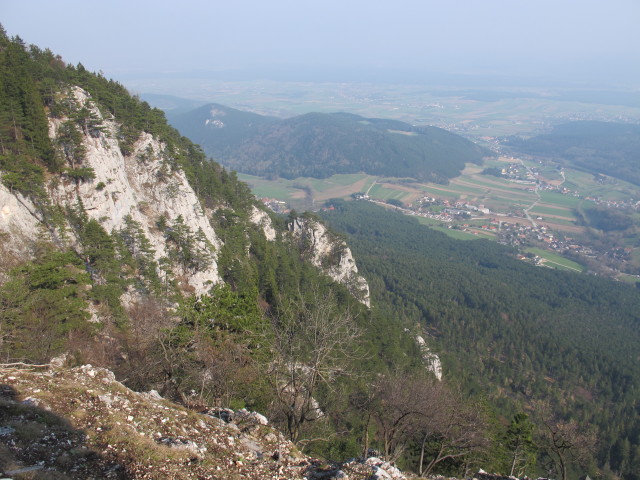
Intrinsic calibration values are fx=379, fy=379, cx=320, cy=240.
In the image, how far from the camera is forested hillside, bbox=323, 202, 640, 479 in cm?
5250

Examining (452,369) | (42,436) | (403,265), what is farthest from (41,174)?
(403,265)

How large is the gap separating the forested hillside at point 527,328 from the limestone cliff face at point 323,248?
10.6m

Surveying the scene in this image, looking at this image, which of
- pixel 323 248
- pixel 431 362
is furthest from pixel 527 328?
pixel 323 248

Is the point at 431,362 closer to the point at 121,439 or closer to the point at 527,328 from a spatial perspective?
the point at 527,328

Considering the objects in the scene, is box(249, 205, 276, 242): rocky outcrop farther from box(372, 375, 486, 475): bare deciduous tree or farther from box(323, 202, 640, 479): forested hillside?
box(372, 375, 486, 475): bare deciduous tree

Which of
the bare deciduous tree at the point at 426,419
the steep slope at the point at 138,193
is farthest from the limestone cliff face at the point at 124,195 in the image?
the bare deciduous tree at the point at 426,419

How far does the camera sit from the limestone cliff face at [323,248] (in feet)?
197

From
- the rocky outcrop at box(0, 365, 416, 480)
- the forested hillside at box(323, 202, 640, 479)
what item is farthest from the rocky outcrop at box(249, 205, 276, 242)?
the rocky outcrop at box(0, 365, 416, 480)

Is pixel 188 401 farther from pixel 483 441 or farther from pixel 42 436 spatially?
pixel 483 441

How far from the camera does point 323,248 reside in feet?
202

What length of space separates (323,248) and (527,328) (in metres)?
44.6

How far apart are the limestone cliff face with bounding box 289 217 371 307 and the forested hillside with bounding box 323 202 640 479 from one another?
1060 centimetres

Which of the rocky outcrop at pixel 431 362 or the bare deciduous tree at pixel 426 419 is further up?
the bare deciduous tree at pixel 426 419

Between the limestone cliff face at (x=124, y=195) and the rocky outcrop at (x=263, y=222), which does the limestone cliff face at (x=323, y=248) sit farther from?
the limestone cliff face at (x=124, y=195)
